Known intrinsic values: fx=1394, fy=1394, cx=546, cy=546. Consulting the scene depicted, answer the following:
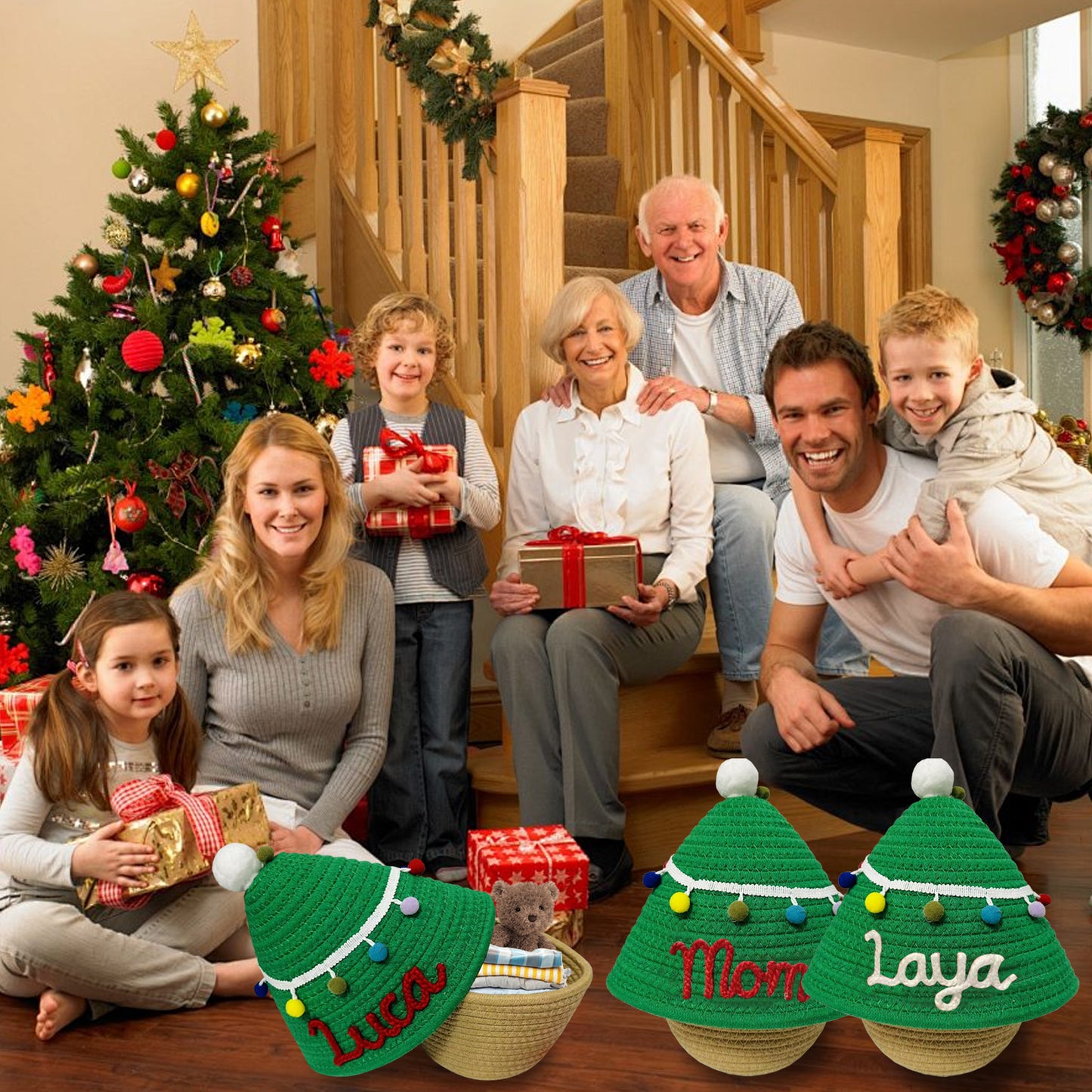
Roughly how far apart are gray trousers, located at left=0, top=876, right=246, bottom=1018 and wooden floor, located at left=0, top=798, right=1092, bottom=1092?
0.04m

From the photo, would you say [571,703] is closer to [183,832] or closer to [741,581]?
[741,581]

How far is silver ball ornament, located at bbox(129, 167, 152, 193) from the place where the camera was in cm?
328

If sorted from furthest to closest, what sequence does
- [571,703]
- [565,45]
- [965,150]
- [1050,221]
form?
[965,150]
[1050,221]
[565,45]
[571,703]

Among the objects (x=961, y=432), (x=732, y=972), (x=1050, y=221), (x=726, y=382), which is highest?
(x=1050, y=221)

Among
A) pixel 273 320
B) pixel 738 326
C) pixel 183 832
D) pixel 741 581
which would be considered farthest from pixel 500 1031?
pixel 273 320

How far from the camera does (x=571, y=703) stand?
2609 millimetres

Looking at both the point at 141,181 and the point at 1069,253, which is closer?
the point at 141,181

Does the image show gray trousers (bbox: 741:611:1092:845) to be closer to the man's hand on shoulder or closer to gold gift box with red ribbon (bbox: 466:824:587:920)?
the man's hand on shoulder

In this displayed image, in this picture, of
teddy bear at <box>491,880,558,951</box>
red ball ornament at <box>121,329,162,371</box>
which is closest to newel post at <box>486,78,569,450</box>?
red ball ornament at <box>121,329,162,371</box>

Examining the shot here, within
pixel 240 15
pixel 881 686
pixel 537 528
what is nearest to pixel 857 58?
pixel 240 15

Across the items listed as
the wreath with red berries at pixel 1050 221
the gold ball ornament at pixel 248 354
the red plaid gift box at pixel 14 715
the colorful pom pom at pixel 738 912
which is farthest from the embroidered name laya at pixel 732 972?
the wreath with red berries at pixel 1050 221

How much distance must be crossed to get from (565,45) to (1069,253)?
91.7 inches

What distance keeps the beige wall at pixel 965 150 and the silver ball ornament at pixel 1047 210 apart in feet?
1.25

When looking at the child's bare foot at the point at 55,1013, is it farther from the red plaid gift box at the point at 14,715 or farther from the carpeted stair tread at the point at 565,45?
the carpeted stair tread at the point at 565,45
